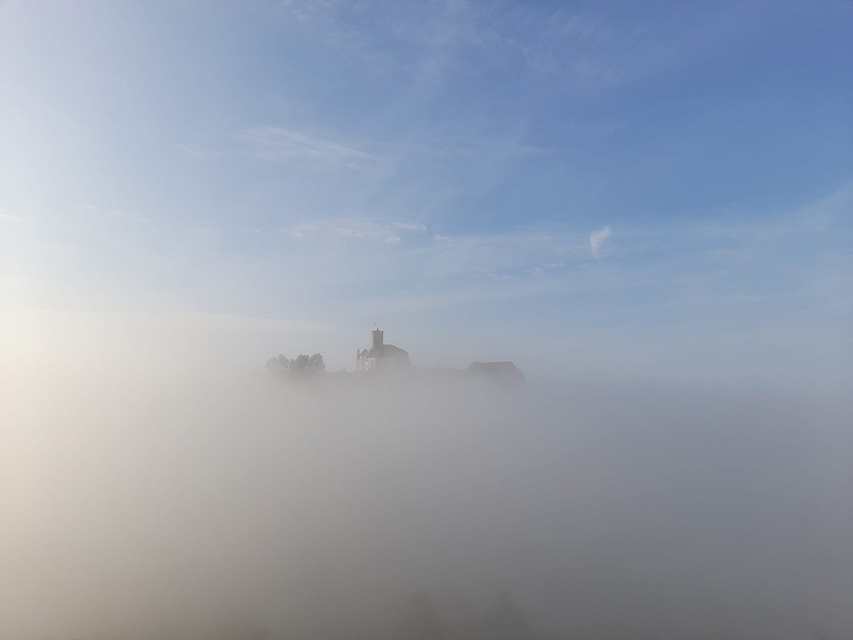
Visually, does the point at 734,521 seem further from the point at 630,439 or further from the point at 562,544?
the point at 630,439

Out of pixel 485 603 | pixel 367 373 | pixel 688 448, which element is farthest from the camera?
pixel 367 373

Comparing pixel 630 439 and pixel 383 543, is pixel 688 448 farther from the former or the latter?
pixel 383 543

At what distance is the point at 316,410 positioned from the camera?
1821 inches

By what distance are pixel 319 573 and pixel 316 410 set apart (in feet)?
92.4

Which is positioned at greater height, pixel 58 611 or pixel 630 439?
pixel 630 439

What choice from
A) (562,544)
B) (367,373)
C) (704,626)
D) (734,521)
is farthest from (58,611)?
(734,521)

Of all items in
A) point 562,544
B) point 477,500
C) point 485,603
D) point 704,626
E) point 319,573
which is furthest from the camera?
point 477,500

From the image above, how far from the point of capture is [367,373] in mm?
38438

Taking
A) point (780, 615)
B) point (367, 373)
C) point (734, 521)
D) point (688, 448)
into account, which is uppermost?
point (367, 373)

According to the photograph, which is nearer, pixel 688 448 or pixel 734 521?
pixel 734 521

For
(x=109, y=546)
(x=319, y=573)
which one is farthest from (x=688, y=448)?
(x=109, y=546)

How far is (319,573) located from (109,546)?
432 inches

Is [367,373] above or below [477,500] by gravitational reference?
above

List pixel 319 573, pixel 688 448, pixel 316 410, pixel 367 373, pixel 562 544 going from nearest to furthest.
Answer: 1. pixel 319 573
2. pixel 562 544
3. pixel 688 448
4. pixel 367 373
5. pixel 316 410
